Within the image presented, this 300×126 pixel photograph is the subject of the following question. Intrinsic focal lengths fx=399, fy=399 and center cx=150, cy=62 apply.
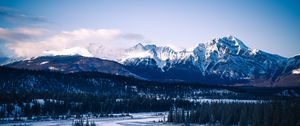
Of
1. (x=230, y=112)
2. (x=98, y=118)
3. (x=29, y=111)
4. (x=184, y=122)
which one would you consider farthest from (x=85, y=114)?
(x=230, y=112)

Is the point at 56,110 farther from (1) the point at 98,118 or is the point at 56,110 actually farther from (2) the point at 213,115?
(2) the point at 213,115

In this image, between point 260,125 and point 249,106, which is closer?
point 260,125

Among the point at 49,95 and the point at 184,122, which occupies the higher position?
the point at 49,95

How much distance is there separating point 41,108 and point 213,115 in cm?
7467

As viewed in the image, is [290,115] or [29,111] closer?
[290,115]

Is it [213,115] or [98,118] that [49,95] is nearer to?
[98,118]

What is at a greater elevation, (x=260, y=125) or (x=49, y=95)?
(x=49, y=95)

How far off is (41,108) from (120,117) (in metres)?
36.1

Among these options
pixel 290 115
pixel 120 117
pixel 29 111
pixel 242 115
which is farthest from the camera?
pixel 120 117

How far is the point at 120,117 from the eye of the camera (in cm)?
18625

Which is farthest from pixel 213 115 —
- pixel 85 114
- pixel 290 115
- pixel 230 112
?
pixel 85 114

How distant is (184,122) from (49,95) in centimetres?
7100

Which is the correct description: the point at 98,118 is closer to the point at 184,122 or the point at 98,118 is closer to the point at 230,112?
the point at 184,122

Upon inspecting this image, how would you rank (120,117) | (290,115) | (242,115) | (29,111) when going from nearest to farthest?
(290,115) → (242,115) → (29,111) → (120,117)
